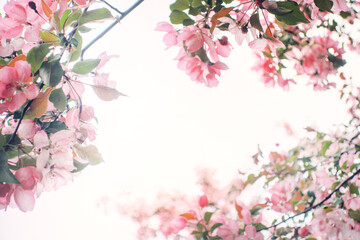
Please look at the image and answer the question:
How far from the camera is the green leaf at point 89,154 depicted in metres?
0.56

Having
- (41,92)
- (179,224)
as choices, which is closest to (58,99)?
(41,92)

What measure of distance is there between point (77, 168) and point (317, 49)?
1.14m

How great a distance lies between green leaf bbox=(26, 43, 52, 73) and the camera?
17.6 inches

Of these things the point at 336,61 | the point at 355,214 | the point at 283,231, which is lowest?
the point at 283,231

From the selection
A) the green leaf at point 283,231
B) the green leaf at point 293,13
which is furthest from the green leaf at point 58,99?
the green leaf at point 283,231

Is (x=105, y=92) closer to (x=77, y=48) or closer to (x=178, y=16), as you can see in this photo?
(x=77, y=48)

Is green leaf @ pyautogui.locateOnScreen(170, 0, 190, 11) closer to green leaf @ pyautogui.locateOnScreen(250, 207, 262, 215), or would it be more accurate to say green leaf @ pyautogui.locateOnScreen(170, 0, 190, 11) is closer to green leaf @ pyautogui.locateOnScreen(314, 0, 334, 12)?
green leaf @ pyautogui.locateOnScreen(314, 0, 334, 12)

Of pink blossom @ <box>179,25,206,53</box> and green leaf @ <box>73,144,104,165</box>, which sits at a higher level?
pink blossom @ <box>179,25,206,53</box>

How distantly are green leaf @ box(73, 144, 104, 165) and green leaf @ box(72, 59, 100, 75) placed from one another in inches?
6.8

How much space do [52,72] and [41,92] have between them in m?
0.06

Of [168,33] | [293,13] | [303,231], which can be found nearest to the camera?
[293,13]

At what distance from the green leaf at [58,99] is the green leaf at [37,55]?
50mm

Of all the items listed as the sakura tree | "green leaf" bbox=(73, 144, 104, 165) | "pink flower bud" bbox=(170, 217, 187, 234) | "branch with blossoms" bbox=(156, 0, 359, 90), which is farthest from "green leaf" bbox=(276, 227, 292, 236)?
"green leaf" bbox=(73, 144, 104, 165)

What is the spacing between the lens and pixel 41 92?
18.4 inches
